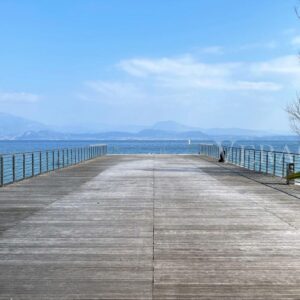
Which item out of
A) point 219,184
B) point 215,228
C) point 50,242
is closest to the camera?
point 50,242

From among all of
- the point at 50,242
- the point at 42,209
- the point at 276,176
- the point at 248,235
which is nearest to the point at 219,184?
the point at 276,176

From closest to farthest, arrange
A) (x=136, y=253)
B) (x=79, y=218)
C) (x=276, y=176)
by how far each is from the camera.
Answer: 1. (x=136, y=253)
2. (x=79, y=218)
3. (x=276, y=176)

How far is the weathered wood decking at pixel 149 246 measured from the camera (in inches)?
178

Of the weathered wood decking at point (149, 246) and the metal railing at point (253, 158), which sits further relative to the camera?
the metal railing at point (253, 158)

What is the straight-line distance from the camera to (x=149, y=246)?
618 centimetres

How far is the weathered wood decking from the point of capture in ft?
14.9

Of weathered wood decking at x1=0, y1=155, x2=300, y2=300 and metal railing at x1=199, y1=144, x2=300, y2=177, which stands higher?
metal railing at x1=199, y1=144, x2=300, y2=177

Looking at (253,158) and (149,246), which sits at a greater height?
(253,158)

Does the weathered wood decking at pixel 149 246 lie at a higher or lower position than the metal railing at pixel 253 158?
lower

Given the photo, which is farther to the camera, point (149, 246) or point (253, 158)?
point (253, 158)

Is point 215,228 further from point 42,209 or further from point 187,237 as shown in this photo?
point 42,209

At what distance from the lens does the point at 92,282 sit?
15.3ft

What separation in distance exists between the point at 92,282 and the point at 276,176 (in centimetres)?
1399

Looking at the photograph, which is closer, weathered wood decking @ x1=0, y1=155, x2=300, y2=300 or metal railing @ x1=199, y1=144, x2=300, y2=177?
weathered wood decking @ x1=0, y1=155, x2=300, y2=300
